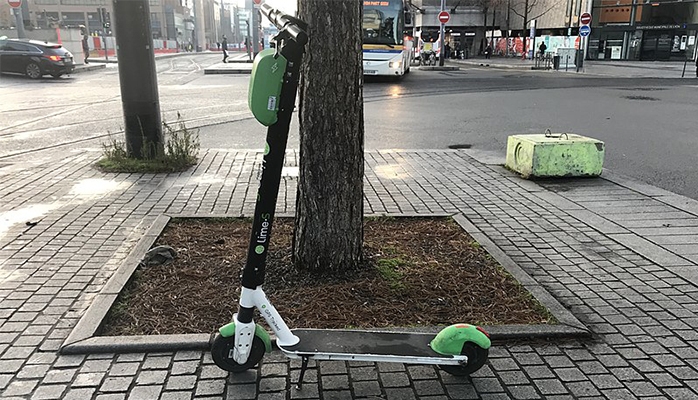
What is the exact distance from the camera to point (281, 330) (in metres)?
2.87

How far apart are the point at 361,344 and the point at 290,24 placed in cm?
166

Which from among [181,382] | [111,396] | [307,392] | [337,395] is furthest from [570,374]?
[111,396]

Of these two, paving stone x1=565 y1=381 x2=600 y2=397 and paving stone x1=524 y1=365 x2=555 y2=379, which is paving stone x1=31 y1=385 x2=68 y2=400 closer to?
paving stone x1=524 y1=365 x2=555 y2=379

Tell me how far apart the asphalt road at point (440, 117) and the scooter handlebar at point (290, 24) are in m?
6.10

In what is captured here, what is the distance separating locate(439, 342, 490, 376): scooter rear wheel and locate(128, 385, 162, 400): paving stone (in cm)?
151

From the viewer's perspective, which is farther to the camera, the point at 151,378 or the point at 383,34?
the point at 383,34

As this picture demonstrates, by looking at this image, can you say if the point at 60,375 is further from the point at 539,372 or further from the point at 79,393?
the point at 539,372

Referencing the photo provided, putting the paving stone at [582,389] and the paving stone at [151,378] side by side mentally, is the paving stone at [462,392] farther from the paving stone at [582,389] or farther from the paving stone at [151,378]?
the paving stone at [151,378]

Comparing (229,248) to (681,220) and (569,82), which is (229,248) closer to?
(681,220)

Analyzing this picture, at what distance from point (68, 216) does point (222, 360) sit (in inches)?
137

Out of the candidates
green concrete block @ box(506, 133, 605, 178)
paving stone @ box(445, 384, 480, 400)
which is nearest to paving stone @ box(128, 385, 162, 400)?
paving stone @ box(445, 384, 480, 400)

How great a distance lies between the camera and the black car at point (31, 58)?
23438 millimetres

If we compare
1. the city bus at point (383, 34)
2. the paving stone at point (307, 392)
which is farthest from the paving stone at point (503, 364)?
the city bus at point (383, 34)

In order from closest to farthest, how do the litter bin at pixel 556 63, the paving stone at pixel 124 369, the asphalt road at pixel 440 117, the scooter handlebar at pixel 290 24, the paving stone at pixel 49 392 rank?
the scooter handlebar at pixel 290 24, the paving stone at pixel 49 392, the paving stone at pixel 124 369, the asphalt road at pixel 440 117, the litter bin at pixel 556 63
